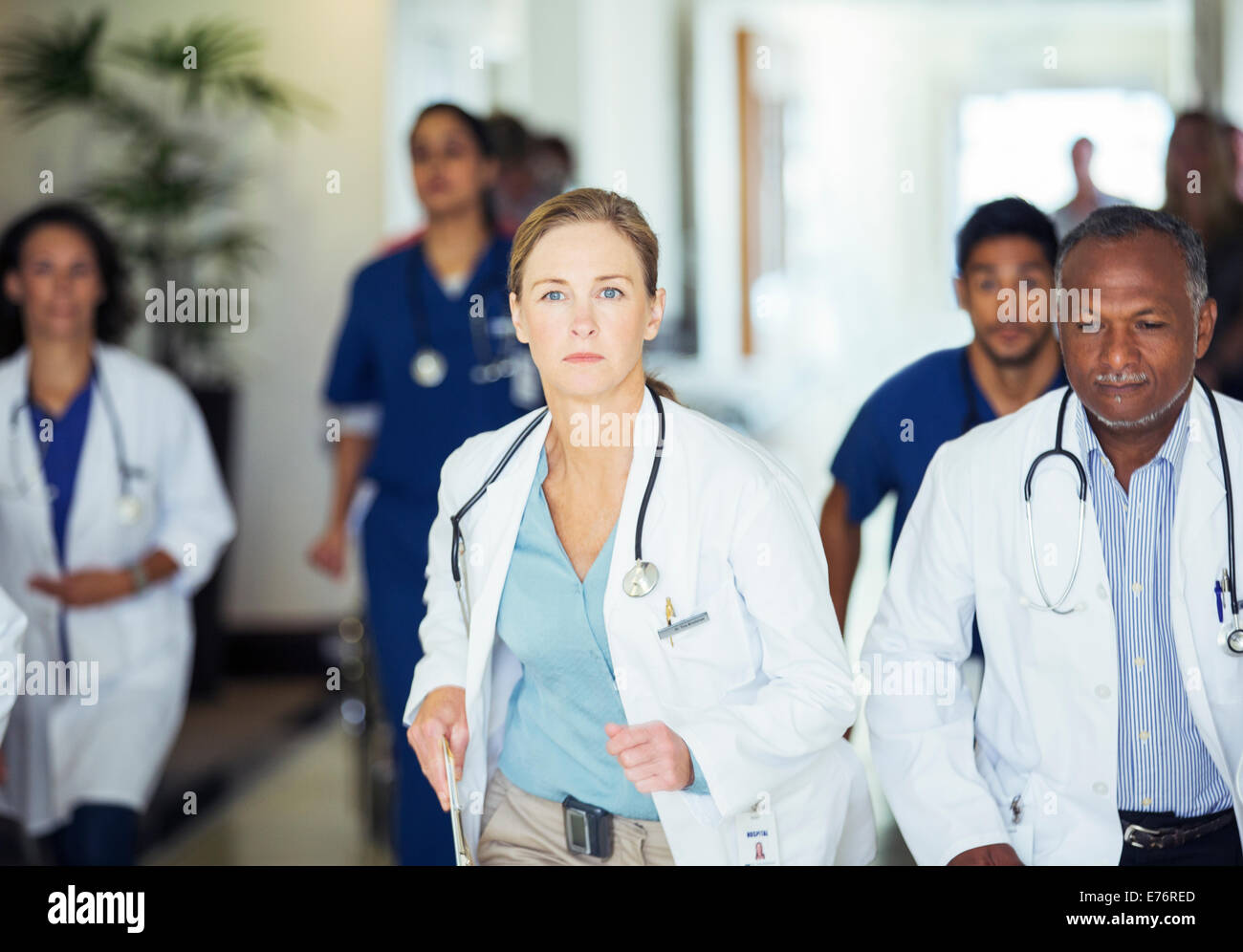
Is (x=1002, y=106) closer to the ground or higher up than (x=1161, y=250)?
higher up

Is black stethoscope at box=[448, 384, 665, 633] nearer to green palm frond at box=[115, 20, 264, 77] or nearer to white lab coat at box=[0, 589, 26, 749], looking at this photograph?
white lab coat at box=[0, 589, 26, 749]

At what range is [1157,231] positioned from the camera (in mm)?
1754

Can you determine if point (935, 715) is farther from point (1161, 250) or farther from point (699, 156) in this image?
point (699, 156)

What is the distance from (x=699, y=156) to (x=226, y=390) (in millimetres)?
1738

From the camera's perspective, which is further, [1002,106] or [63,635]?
[1002,106]

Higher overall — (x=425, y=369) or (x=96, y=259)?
(x=96, y=259)

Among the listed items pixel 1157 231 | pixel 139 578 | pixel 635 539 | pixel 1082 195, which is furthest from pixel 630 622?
pixel 139 578

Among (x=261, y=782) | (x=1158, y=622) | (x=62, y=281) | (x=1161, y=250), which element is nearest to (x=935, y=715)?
(x=1158, y=622)

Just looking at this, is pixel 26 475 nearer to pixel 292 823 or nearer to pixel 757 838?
pixel 757 838

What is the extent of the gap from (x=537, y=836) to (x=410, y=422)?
3.64 feet

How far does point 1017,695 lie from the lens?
1.80 m

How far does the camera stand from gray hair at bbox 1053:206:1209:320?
176 cm

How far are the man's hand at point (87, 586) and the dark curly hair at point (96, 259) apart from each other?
0.44m

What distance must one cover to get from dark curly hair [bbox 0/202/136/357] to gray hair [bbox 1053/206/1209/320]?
1722mm
